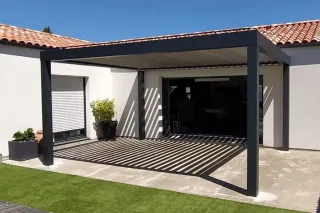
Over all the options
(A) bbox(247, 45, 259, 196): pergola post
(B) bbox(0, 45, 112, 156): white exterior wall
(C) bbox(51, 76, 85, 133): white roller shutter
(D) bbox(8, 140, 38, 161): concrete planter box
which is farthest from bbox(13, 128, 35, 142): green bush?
(A) bbox(247, 45, 259, 196): pergola post

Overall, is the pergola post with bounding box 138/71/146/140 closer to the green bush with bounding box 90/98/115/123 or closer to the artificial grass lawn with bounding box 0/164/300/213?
the green bush with bounding box 90/98/115/123

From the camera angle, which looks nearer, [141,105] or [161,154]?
[161,154]

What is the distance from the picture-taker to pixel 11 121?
407 inches

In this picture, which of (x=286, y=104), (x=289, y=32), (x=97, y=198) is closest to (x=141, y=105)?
(x=286, y=104)

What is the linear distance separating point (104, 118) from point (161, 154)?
451 cm

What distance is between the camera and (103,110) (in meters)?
13.8

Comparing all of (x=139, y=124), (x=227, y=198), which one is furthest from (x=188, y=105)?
(x=227, y=198)

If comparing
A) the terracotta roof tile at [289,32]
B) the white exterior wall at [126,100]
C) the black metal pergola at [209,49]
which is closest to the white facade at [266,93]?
the terracotta roof tile at [289,32]

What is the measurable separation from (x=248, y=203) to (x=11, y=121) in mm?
8289

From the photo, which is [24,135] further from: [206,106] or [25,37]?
[206,106]

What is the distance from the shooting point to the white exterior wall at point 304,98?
10641 mm

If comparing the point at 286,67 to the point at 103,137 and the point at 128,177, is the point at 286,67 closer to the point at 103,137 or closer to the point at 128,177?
the point at 128,177

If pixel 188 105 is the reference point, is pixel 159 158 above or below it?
below

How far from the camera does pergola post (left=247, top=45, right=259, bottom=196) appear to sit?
6250 mm
